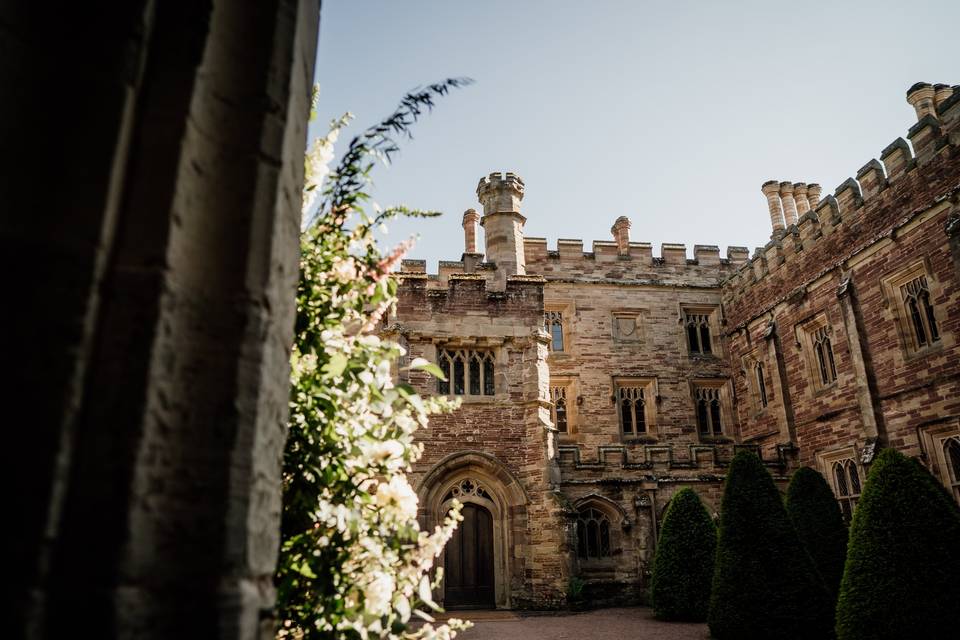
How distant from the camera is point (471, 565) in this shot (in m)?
13.8

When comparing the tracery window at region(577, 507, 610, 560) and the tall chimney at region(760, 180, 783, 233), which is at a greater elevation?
the tall chimney at region(760, 180, 783, 233)

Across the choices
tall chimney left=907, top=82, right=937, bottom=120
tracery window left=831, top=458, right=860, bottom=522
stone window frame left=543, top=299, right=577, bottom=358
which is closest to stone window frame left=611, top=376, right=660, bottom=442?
stone window frame left=543, top=299, right=577, bottom=358

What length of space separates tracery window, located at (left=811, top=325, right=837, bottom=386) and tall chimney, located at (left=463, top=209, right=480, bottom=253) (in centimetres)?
1041

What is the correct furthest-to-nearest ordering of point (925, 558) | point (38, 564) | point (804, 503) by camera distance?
point (804, 503), point (925, 558), point (38, 564)

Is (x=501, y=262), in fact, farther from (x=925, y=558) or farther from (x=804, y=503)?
(x=925, y=558)

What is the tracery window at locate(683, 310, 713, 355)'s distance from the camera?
20.8 meters

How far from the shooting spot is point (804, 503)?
12.3 m

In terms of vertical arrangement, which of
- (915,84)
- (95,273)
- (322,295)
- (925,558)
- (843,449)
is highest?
(915,84)

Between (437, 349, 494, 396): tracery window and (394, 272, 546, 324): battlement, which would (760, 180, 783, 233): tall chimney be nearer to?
(394, 272, 546, 324): battlement

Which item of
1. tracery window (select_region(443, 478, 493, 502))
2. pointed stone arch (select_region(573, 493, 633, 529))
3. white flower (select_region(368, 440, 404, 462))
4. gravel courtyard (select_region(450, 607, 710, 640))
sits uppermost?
tracery window (select_region(443, 478, 493, 502))

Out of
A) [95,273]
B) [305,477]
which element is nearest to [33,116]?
[95,273]

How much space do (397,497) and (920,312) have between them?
15656 mm

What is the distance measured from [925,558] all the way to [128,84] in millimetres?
8407

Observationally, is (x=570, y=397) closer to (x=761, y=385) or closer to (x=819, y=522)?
(x=761, y=385)
